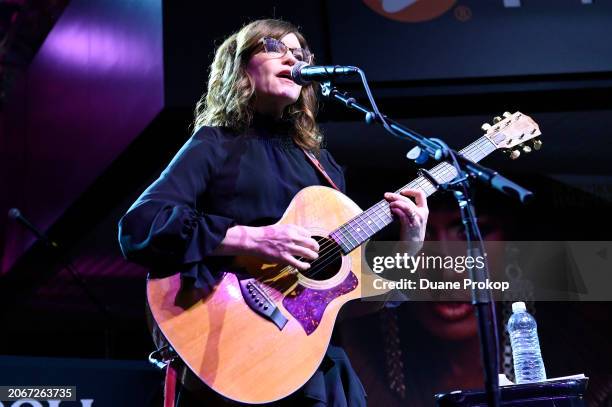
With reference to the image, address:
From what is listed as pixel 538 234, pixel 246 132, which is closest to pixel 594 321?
pixel 538 234

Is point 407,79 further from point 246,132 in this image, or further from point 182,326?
point 182,326

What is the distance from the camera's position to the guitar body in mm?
2193

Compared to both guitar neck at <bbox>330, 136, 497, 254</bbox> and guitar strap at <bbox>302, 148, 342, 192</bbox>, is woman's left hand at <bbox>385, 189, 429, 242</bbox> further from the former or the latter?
guitar strap at <bbox>302, 148, 342, 192</bbox>

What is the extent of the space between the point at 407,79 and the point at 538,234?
2.38 m

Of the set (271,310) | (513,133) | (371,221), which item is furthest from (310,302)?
(513,133)

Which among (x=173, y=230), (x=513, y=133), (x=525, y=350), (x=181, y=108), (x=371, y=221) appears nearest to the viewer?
(x=173, y=230)

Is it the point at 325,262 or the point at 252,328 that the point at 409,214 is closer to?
the point at 325,262

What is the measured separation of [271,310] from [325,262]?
0.26 m

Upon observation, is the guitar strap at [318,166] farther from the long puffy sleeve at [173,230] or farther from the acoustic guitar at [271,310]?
the long puffy sleeve at [173,230]

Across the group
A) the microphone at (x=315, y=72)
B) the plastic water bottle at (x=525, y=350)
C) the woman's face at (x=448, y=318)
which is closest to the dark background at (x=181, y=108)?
the woman's face at (x=448, y=318)

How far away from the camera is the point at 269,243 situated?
229 cm

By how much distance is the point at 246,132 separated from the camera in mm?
2650

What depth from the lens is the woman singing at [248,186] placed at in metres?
2.23

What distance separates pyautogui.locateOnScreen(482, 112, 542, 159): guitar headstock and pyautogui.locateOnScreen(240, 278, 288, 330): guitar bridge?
113 cm
